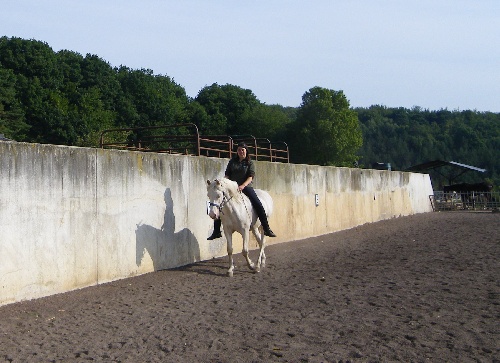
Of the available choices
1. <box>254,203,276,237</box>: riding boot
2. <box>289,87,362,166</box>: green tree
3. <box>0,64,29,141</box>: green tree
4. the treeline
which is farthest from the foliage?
<box>254,203,276,237</box>: riding boot

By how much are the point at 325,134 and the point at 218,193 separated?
201 feet

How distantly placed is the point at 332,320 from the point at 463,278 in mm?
3555

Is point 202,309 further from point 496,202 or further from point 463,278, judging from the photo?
point 496,202

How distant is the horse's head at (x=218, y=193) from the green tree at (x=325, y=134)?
59.8 meters

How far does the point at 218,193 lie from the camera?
10.9 m

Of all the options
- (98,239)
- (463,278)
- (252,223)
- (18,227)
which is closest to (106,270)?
(98,239)

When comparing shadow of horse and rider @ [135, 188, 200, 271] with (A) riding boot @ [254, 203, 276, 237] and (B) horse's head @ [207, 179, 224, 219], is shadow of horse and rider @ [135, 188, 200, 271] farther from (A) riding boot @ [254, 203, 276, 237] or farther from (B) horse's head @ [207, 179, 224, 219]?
(A) riding boot @ [254, 203, 276, 237]

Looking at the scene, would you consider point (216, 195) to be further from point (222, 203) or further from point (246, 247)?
point (246, 247)

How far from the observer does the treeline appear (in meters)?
49.9

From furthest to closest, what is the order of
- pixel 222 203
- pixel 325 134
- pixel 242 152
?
pixel 325 134 → pixel 242 152 → pixel 222 203

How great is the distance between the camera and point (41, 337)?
279 inches

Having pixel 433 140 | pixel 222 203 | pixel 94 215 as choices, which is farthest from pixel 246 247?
pixel 433 140

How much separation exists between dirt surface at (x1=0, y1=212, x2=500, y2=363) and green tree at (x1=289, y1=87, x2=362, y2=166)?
58410 mm

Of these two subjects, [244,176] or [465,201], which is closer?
[244,176]
